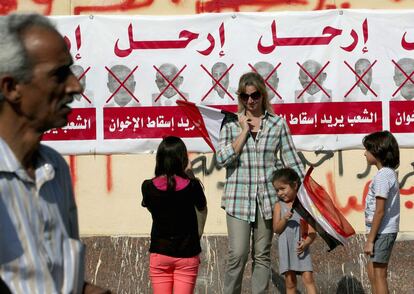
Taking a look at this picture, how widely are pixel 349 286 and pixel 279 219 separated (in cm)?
174

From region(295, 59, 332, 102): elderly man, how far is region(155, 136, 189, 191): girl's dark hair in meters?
2.46

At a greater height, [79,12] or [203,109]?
[79,12]

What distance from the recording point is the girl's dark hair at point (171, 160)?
7.06 meters

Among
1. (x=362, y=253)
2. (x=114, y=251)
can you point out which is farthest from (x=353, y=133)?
(x=114, y=251)

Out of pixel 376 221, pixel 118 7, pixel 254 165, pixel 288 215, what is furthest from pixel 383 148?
pixel 118 7

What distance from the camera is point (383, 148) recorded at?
25.2ft

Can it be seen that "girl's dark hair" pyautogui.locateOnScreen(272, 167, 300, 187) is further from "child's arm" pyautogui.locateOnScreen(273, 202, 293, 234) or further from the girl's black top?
the girl's black top

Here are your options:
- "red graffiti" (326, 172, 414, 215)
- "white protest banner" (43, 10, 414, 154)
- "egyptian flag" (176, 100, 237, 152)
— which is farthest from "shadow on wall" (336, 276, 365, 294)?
"egyptian flag" (176, 100, 237, 152)

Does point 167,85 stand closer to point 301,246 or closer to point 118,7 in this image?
point 118,7

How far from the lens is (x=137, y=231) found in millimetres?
9484

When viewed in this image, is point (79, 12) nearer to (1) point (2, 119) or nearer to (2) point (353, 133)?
(2) point (353, 133)

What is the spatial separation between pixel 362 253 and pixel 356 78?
1500 millimetres

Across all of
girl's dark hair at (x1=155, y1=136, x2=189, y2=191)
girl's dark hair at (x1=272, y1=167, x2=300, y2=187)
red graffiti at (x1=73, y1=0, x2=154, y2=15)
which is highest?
red graffiti at (x1=73, y1=0, x2=154, y2=15)

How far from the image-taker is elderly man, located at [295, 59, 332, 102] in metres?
9.32
